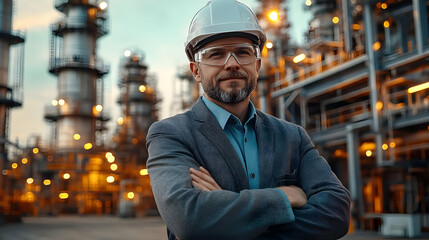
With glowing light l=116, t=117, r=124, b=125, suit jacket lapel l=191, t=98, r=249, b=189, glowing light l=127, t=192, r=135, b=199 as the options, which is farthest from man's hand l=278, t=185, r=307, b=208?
glowing light l=116, t=117, r=124, b=125

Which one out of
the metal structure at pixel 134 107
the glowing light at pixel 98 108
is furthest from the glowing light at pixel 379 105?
the glowing light at pixel 98 108

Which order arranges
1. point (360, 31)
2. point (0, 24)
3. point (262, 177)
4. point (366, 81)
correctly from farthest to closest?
point (0, 24) → point (360, 31) → point (366, 81) → point (262, 177)

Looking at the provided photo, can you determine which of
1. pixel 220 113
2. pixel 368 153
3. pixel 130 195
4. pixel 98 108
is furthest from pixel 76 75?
pixel 220 113

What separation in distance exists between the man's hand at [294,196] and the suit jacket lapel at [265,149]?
0.11 metres

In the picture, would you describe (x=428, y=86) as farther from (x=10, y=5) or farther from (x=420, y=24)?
(x=10, y=5)

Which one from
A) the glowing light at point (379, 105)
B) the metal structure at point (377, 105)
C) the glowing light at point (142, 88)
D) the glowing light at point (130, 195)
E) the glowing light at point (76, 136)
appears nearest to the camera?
the metal structure at point (377, 105)

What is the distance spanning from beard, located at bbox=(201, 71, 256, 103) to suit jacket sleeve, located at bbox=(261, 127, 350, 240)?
0.59 metres

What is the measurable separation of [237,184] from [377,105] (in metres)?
20.7

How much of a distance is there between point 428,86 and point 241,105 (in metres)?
20.3

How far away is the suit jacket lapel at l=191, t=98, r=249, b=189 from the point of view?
2582 millimetres

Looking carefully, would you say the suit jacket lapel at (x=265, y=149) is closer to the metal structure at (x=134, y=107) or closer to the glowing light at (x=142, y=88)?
the metal structure at (x=134, y=107)

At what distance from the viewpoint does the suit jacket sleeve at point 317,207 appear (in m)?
2.47

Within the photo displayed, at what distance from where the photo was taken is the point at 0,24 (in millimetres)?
36406

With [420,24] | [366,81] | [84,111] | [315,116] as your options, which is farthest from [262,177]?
[84,111]
